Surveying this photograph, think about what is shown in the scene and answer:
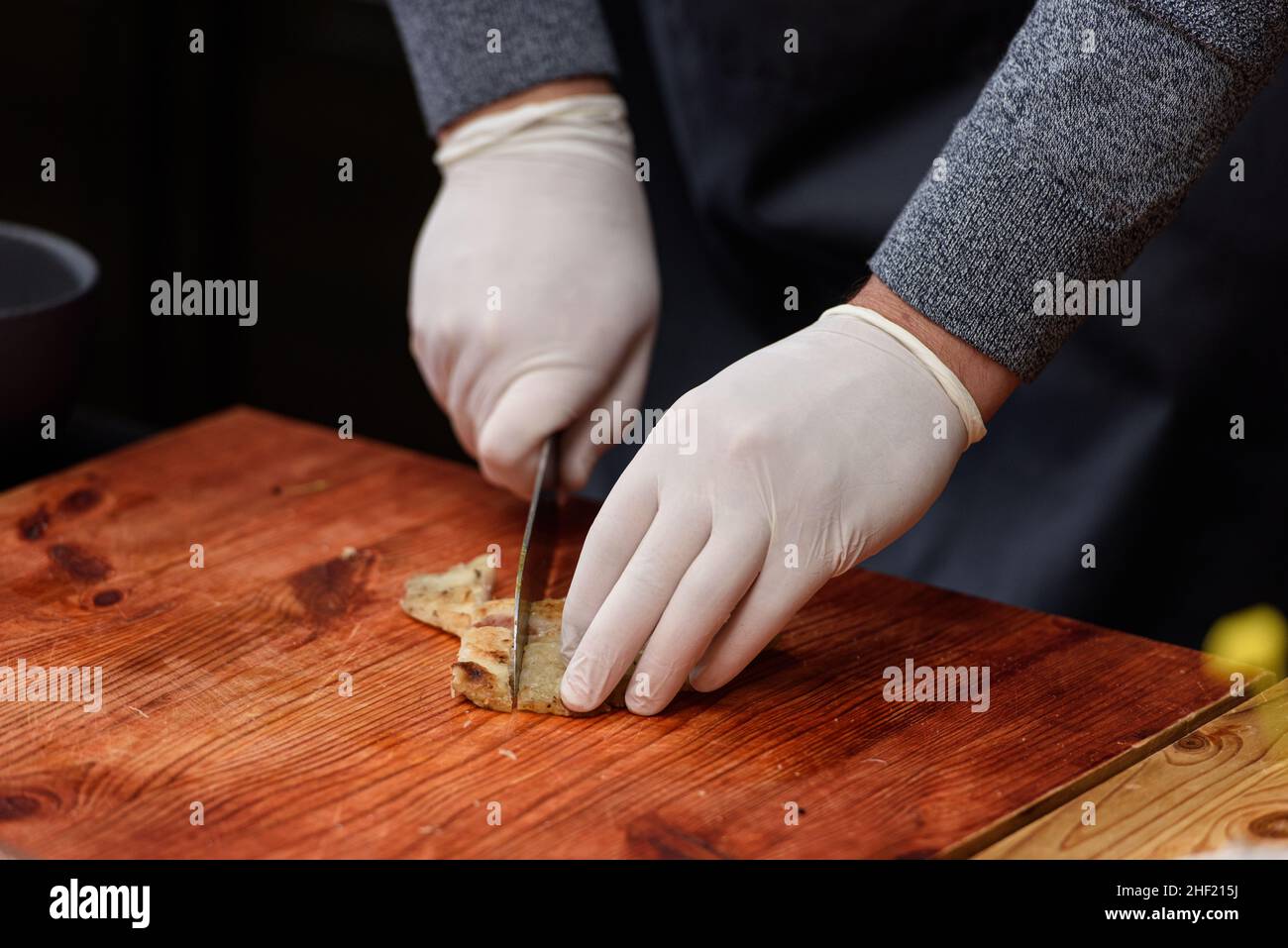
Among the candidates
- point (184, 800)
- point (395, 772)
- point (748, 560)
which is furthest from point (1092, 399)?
point (184, 800)

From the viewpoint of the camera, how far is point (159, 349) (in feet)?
9.22

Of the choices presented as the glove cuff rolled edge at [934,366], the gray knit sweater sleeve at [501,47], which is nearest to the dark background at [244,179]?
the gray knit sweater sleeve at [501,47]

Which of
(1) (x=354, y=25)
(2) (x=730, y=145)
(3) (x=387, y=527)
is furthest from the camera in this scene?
(1) (x=354, y=25)

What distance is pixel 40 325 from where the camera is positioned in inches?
51.3

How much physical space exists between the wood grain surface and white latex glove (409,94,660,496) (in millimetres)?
625

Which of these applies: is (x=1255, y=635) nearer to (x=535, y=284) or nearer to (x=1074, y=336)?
(x=1074, y=336)

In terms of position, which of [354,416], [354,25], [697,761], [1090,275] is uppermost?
[354,25]

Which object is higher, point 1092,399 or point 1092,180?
point 1092,180

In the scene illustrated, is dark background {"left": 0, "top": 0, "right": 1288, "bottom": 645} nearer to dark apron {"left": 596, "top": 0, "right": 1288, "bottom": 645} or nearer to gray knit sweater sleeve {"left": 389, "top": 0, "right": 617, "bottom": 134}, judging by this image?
dark apron {"left": 596, "top": 0, "right": 1288, "bottom": 645}

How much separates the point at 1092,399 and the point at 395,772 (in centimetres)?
88

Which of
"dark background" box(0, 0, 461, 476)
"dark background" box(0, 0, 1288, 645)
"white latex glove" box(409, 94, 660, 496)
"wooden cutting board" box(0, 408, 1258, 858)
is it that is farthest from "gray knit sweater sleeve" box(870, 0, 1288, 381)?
"dark background" box(0, 0, 461, 476)

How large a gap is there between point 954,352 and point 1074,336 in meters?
0.43

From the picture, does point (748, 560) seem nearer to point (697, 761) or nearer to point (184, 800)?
point (697, 761)

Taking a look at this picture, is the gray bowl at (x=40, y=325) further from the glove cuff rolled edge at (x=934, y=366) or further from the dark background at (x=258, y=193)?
the glove cuff rolled edge at (x=934, y=366)
